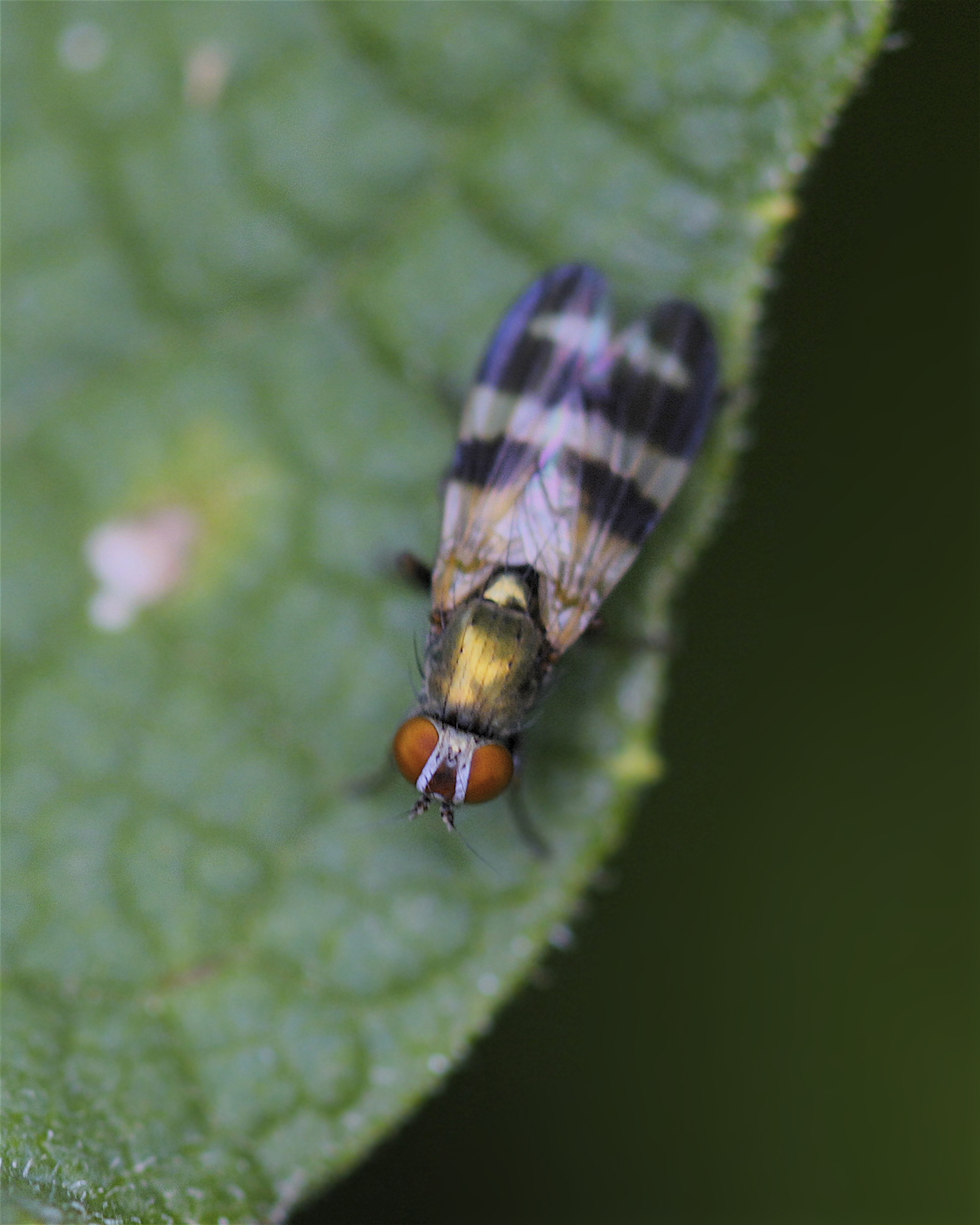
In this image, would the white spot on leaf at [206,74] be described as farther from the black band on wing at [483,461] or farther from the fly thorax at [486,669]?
the fly thorax at [486,669]

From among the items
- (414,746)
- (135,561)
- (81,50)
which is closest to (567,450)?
(414,746)

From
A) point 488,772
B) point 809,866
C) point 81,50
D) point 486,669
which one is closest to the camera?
point 488,772

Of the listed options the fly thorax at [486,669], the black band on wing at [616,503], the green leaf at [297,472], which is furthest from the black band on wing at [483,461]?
the fly thorax at [486,669]

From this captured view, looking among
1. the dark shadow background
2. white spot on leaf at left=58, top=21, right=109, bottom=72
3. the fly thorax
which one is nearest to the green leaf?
white spot on leaf at left=58, top=21, right=109, bottom=72

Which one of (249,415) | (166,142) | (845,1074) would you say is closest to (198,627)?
(249,415)

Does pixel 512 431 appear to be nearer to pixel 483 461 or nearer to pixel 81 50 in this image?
pixel 483 461

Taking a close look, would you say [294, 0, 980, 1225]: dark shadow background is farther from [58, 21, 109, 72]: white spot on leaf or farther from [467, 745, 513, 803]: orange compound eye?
[58, 21, 109, 72]: white spot on leaf
